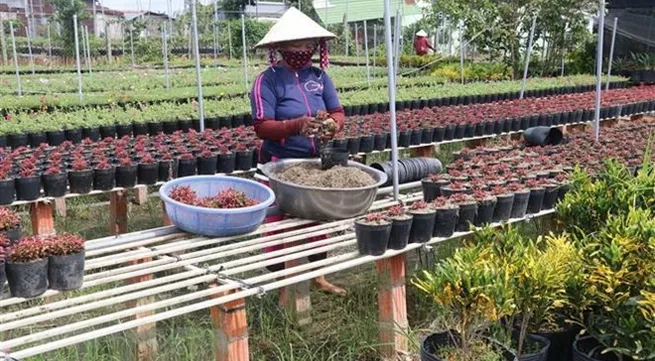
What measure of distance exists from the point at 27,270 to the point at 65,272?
116 millimetres

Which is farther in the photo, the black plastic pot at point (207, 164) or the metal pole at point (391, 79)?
the black plastic pot at point (207, 164)

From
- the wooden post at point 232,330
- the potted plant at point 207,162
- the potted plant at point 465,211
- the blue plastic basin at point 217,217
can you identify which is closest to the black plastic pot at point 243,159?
the potted plant at point 207,162

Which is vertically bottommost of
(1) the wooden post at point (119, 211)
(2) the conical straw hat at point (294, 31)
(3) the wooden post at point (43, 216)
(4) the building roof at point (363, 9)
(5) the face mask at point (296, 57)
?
(1) the wooden post at point (119, 211)

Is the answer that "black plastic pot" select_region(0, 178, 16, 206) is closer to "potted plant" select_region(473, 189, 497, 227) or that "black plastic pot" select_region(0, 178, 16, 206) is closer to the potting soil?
the potting soil

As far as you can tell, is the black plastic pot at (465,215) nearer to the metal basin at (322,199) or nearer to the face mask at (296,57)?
the metal basin at (322,199)

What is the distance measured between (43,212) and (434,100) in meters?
6.44

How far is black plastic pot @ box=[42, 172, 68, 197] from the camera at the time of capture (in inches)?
144

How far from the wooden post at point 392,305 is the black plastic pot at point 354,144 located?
2.58 meters

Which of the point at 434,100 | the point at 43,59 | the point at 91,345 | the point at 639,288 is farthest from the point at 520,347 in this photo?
the point at 43,59

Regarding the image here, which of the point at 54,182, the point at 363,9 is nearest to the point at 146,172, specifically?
the point at 54,182

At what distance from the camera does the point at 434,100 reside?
9.20 meters

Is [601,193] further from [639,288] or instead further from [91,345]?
[91,345]

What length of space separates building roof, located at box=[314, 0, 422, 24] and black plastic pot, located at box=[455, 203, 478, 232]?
1115 cm

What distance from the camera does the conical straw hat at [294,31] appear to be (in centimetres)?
315
